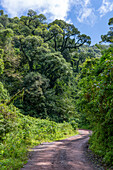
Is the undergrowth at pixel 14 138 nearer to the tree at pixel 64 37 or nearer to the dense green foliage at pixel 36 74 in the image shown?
the dense green foliage at pixel 36 74

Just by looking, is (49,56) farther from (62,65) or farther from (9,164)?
(9,164)

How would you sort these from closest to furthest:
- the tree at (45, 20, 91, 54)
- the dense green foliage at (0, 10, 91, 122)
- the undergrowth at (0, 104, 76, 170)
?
the undergrowth at (0, 104, 76, 170) → the dense green foliage at (0, 10, 91, 122) → the tree at (45, 20, 91, 54)

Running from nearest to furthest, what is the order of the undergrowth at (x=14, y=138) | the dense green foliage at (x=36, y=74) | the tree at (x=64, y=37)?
the undergrowth at (x=14, y=138), the dense green foliage at (x=36, y=74), the tree at (x=64, y=37)

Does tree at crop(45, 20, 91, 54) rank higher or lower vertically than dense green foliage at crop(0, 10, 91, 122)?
higher

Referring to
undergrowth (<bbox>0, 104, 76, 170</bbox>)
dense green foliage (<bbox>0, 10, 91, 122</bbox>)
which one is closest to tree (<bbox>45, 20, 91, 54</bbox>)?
dense green foliage (<bbox>0, 10, 91, 122</bbox>)

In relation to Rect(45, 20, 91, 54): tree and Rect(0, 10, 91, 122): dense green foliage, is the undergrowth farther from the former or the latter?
Rect(45, 20, 91, 54): tree

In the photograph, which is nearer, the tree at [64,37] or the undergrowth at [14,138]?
the undergrowth at [14,138]

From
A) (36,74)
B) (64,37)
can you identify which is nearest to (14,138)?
(36,74)

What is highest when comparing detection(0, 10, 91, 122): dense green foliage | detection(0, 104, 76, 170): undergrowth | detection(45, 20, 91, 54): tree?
detection(45, 20, 91, 54): tree

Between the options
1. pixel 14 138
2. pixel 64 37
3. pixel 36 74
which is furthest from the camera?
pixel 64 37

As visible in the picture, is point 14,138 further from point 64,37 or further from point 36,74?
point 64,37

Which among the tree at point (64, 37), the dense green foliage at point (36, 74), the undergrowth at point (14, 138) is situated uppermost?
the tree at point (64, 37)

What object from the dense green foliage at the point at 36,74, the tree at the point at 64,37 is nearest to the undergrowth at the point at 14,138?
the dense green foliage at the point at 36,74

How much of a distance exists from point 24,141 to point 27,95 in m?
13.1
